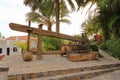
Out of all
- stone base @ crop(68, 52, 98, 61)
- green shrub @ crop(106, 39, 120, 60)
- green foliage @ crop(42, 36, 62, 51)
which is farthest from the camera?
green foliage @ crop(42, 36, 62, 51)

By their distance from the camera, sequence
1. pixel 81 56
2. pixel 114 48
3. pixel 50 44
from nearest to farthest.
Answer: pixel 81 56 < pixel 114 48 < pixel 50 44

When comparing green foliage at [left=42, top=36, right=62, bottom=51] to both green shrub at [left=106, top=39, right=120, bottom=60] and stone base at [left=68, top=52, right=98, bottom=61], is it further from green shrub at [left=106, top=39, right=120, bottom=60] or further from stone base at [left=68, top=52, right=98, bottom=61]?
stone base at [left=68, top=52, right=98, bottom=61]

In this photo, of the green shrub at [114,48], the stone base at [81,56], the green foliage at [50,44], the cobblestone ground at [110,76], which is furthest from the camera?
the green foliage at [50,44]

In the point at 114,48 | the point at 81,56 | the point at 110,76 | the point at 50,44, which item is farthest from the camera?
the point at 50,44

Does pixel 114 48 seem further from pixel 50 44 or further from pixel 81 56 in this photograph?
pixel 50 44

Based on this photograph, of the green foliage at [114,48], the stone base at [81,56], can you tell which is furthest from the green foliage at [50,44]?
the stone base at [81,56]

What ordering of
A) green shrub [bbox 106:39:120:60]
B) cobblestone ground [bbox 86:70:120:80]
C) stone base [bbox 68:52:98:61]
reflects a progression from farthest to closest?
green shrub [bbox 106:39:120:60] < stone base [bbox 68:52:98:61] < cobblestone ground [bbox 86:70:120:80]

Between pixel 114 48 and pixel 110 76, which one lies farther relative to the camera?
pixel 114 48

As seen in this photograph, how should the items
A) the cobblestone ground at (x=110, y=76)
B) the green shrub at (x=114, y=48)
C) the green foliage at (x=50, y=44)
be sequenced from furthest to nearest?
the green foliage at (x=50, y=44) → the green shrub at (x=114, y=48) → the cobblestone ground at (x=110, y=76)

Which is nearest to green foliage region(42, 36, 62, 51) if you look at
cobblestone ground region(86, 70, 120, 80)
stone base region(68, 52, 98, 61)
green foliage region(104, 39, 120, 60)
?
green foliage region(104, 39, 120, 60)

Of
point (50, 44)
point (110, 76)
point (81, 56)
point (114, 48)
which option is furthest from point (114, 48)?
point (50, 44)

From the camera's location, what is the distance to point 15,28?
8406mm

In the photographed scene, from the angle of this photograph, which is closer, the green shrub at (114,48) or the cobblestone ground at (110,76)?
the cobblestone ground at (110,76)

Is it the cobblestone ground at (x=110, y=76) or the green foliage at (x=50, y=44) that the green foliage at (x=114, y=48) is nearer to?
the cobblestone ground at (x=110, y=76)
